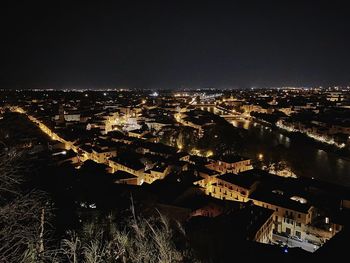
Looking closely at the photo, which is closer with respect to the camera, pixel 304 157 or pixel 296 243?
pixel 296 243

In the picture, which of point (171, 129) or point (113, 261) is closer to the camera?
point (113, 261)

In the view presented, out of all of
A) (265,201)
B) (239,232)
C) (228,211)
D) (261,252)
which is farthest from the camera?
(265,201)

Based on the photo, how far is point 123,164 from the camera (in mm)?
13469

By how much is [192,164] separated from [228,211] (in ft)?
16.5

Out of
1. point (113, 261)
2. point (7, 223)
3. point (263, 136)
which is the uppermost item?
point (7, 223)

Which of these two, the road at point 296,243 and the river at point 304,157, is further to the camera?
the river at point 304,157

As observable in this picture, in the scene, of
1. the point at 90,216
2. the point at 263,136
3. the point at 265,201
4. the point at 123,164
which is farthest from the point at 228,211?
the point at 263,136

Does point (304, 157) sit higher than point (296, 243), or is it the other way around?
point (296, 243)

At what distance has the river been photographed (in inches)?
570

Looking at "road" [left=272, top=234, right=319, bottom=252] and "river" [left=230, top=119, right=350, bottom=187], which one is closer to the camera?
"road" [left=272, top=234, right=319, bottom=252]

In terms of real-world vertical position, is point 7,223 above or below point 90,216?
above

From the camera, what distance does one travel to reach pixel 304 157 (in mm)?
17625

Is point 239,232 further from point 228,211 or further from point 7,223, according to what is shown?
point 7,223

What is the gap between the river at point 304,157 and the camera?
14479 mm
